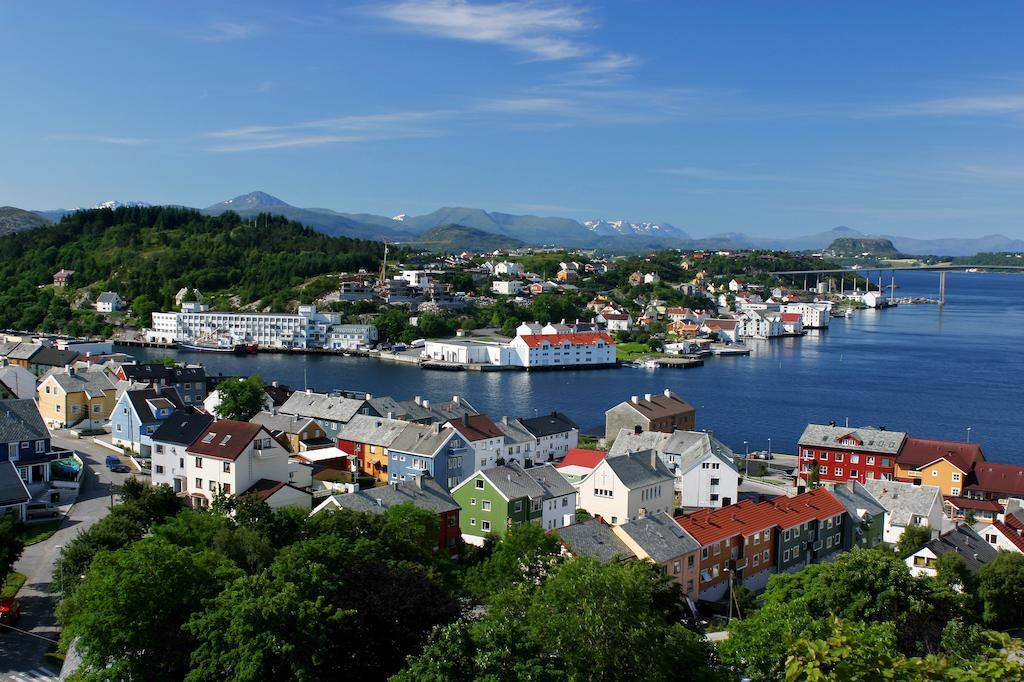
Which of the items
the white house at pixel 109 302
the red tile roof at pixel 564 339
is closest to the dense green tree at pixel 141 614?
the red tile roof at pixel 564 339

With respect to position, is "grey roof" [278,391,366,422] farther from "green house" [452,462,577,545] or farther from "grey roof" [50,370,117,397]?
"green house" [452,462,577,545]

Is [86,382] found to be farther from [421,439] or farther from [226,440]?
[421,439]

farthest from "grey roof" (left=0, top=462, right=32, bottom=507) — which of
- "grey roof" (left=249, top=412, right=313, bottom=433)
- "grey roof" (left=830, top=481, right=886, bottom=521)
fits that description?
"grey roof" (left=830, top=481, right=886, bottom=521)

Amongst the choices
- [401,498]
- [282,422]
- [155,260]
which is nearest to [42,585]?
[401,498]

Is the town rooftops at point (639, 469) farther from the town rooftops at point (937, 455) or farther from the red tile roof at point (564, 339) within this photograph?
the red tile roof at point (564, 339)

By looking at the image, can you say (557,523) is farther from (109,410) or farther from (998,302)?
(998,302)

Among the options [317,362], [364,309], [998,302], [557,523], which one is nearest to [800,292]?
[998,302]

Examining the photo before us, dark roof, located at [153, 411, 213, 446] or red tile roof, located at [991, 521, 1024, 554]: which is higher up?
dark roof, located at [153, 411, 213, 446]
